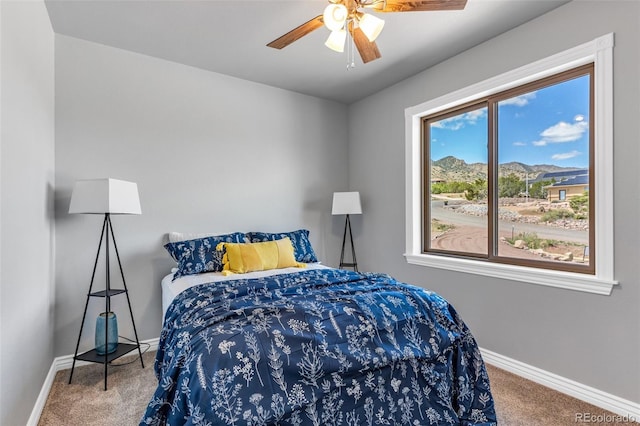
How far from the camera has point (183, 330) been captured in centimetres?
166

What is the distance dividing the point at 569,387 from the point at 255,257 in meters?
2.47

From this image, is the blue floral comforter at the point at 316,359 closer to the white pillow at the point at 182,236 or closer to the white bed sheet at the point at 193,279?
the white bed sheet at the point at 193,279

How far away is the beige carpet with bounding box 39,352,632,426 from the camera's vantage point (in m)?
2.02

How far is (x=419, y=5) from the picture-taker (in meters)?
1.88

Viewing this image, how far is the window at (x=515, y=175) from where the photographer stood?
2.45 meters

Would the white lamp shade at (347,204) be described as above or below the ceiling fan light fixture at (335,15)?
below

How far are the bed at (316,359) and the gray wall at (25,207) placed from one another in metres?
0.68

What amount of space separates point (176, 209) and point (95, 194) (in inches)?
34.2

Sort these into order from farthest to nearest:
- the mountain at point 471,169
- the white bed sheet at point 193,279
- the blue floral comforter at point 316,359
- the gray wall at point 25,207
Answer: the mountain at point 471,169
the white bed sheet at point 193,279
the gray wall at point 25,207
the blue floral comforter at point 316,359

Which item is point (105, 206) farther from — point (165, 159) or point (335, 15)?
point (335, 15)

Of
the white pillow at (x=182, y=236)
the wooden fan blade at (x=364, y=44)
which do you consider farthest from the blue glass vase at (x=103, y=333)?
the wooden fan blade at (x=364, y=44)

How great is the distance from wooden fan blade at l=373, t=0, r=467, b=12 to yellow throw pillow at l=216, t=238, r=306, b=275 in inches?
78.4

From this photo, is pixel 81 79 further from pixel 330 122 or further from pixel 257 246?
pixel 330 122

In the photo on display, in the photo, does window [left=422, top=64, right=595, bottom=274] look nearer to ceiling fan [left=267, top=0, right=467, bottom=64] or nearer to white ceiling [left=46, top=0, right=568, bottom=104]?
white ceiling [left=46, top=0, right=568, bottom=104]
